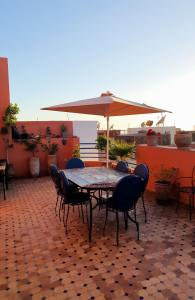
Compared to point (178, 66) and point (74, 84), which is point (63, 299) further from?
point (74, 84)

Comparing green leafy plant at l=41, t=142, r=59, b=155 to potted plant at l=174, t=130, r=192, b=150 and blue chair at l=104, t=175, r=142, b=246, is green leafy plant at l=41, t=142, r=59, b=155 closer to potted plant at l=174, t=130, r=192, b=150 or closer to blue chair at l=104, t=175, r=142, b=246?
potted plant at l=174, t=130, r=192, b=150

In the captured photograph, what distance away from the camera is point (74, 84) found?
34.9 feet

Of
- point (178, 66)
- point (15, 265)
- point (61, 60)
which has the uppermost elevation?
point (61, 60)

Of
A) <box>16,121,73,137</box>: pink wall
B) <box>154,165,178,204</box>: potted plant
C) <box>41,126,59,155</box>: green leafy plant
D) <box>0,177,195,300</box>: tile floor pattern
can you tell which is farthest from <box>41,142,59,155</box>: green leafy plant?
<box>154,165,178,204</box>: potted plant

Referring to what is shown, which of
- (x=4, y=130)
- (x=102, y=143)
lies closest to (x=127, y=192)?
(x=102, y=143)

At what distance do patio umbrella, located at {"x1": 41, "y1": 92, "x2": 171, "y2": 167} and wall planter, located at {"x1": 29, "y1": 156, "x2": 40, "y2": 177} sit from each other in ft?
10.2

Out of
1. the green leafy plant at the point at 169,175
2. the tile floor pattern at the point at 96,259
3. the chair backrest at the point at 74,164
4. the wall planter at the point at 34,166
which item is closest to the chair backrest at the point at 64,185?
the tile floor pattern at the point at 96,259

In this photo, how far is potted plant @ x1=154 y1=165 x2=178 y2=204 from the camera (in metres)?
4.55

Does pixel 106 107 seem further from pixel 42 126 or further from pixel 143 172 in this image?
pixel 42 126

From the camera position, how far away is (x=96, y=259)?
2627 millimetres

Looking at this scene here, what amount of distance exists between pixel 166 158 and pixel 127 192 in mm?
2483

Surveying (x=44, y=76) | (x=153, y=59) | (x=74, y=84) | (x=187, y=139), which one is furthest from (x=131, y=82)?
(x=187, y=139)

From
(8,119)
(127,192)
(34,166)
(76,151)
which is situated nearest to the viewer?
(127,192)

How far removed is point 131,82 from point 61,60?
2871 mm
